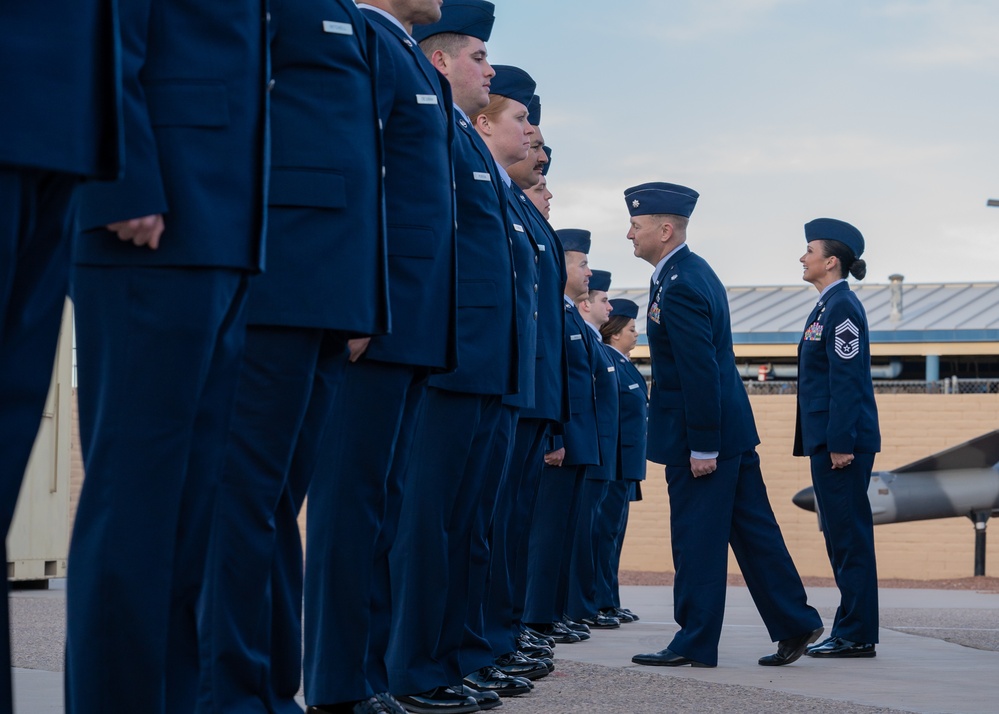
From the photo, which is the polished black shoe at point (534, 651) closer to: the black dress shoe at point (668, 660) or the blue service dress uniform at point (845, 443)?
the black dress shoe at point (668, 660)

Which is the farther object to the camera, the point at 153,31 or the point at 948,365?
the point at 948,365

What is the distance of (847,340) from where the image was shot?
6633 millimetres

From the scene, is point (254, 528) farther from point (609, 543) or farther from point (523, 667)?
point (609, 543)

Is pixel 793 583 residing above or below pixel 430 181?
below

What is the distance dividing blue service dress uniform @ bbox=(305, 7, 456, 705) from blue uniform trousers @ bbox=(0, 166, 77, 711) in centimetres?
151

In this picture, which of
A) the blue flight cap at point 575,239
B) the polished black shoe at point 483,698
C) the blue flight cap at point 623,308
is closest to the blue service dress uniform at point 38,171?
the polished black shoe at point 483,698

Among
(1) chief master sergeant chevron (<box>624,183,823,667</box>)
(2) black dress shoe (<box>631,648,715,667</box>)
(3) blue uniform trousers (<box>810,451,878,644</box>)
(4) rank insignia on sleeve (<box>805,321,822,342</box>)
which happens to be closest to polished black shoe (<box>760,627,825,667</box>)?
(1) chief master sergeant chevron (<box>624,183,823,667</box>)

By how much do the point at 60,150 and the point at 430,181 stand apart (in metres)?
1.84

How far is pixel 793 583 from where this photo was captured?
6.00 metres

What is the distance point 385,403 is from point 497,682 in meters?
1.40

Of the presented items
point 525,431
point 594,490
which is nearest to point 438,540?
point 525,431

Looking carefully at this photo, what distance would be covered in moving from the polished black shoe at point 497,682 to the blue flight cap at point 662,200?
8.02 feet

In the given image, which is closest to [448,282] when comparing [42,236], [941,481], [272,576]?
[272,576]

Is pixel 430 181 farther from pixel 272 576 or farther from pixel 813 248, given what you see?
pixel 813 248
